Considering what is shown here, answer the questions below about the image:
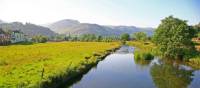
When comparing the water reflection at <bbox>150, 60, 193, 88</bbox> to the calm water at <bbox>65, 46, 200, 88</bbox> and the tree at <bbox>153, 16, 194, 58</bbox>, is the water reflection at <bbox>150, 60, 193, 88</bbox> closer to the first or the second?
the calm water at <bbox>65, 46, 200, 88</bbox>

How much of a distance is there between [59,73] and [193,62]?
151ft

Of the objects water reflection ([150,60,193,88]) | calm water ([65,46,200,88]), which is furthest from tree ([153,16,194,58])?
calm water ([65,46,200,88])

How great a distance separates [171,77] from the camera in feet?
174

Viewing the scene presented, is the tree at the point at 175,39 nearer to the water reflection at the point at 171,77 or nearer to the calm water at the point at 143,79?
the water reflection at the point at 171,77

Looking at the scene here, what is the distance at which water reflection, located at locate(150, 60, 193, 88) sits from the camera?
46344 mm

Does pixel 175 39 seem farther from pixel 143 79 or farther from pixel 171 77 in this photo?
pixel 143 79

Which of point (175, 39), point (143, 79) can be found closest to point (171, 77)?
point (143, 79)

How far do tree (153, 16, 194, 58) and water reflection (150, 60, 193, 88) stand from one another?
1805 cm

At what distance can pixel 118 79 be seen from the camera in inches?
1960

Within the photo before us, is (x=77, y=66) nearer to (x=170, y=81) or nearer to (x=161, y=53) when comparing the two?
(x=170, y=81)

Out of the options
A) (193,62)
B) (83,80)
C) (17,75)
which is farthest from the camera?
(193,62)

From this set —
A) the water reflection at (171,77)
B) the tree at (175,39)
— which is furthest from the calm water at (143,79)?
the tree at (175,39)

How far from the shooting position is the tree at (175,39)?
80000 millimetres

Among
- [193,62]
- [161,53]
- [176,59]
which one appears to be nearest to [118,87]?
[193,62]
